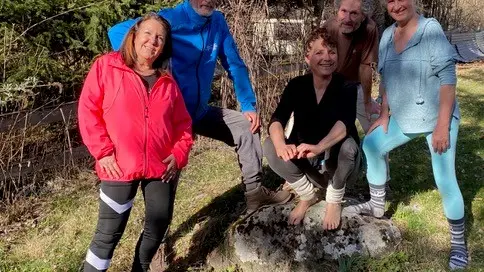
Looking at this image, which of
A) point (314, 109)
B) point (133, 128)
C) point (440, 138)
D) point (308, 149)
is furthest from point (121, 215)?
point (440, 138)

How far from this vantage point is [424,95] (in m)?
3.08

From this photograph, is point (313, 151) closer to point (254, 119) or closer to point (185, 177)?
point (254, 119)

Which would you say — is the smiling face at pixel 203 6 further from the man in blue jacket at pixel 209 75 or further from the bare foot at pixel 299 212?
the bare foot at pixel 299 212

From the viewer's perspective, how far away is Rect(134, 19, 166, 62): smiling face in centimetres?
272

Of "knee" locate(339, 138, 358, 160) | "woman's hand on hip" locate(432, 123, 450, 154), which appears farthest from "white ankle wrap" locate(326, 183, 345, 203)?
"woman's hand on hip" locate(432, 123, 450, 154)

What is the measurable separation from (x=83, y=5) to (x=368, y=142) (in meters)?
3.47

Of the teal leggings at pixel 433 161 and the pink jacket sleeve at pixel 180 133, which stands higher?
the pink jacket sleeve at pixel 180 133

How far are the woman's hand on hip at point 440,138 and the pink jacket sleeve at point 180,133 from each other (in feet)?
4.96

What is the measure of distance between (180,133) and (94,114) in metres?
0.53

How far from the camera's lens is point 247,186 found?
364cm

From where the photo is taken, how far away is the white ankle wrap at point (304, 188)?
345cm

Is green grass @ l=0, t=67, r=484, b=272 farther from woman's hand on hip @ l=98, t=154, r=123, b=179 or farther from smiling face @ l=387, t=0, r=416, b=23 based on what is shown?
smiling face @ l=387, t=0, r=416, b=23

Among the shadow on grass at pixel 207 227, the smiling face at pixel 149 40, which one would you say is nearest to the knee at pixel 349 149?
the shadow on grass at pixel 207 227

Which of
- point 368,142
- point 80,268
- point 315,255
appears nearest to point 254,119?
point 368,142
